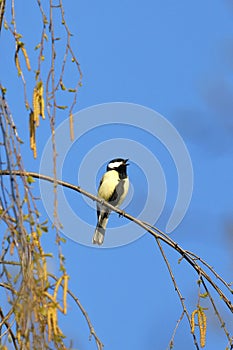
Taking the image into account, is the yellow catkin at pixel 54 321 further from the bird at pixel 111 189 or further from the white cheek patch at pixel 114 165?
the white cheek patch at pixel 114 165

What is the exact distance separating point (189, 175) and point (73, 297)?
5.41ft

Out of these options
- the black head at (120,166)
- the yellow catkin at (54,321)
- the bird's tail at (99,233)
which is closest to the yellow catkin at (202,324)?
the yellow catkin at (54,321)

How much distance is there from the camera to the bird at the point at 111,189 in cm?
598

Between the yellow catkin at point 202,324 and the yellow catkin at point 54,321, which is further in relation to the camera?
the yellow catkin at point 202,324

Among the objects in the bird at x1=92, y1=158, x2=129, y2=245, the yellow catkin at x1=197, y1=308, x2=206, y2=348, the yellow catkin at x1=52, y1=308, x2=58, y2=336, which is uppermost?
the bird at x1=92, y1=158, x2=129, y2=245

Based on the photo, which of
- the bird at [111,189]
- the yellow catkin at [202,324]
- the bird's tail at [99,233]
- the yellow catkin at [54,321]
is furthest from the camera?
the bird at [111,189]

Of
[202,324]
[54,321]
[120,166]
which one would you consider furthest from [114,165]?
[54,321]

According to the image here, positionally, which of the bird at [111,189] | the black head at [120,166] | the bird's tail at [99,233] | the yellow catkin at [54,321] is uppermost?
the black head at [120,166]

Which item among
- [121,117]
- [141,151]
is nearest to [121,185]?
[141,151]

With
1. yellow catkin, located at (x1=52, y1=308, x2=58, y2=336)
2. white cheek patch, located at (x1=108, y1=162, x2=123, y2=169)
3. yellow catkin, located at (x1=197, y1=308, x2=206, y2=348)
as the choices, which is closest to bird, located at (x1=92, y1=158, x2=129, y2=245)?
white cheek patch, located at (x1=108, y1=162, x2=123, y2=169)

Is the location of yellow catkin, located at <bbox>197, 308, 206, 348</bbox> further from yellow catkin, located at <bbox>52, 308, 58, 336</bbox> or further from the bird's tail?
the bird's tail

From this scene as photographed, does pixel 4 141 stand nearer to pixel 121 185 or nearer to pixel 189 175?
pixel 189 175

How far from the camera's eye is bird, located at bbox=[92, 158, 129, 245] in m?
5.98

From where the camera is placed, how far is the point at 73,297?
2.29 meters
